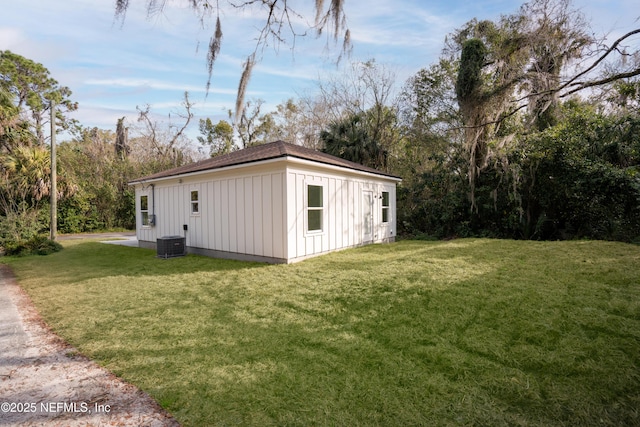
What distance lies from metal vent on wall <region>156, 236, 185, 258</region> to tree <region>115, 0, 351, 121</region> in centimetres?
611

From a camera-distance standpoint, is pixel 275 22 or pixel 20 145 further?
pixel 20 145

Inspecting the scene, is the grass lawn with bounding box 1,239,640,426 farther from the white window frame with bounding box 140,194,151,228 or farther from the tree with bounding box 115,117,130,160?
the tree with bounding box 115,117,130,160

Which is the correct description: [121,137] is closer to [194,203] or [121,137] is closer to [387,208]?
[194,203]

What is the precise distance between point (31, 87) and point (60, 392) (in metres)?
27.0

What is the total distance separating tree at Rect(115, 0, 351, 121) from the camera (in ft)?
11.4

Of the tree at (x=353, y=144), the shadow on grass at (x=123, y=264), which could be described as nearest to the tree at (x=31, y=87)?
the shadow on grass at (x=123, y=264)

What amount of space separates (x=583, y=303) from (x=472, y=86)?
19.3 feet

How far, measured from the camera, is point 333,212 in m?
8.47

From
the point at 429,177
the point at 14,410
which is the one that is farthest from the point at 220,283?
the point at 429,177

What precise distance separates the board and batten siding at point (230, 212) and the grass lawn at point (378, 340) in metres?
1.44

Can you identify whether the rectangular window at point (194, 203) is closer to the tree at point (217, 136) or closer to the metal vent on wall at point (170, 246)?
the metal vent on wall at point (170, 246)

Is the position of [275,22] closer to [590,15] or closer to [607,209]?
[590,15]

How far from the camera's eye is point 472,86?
25.7 ft

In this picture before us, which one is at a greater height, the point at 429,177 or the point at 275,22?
the point at 275,22
